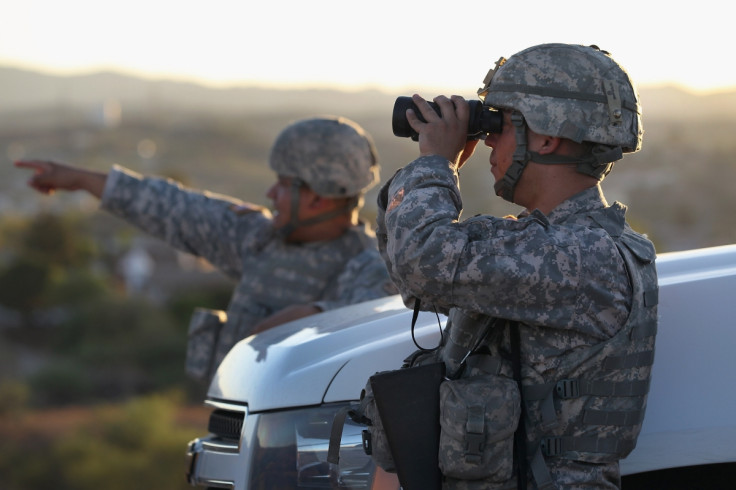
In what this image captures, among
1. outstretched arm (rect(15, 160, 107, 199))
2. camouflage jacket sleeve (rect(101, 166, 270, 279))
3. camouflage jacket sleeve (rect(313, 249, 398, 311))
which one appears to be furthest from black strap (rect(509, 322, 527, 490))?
outstretched arm (rect(15, 160, 107, 199))

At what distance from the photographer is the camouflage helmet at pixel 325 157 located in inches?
201

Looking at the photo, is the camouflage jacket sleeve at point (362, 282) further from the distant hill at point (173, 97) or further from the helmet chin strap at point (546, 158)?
the distant hill at point (173, 97)

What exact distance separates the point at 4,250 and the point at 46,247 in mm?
4442

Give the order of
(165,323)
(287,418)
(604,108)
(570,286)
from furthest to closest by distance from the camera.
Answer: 1. (165,323)
2. (287,418)
3. (604,108)
4. (570,286)

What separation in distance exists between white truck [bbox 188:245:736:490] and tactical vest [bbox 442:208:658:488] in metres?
0.21

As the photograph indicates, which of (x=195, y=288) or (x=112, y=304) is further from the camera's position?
(x=195, y=288)

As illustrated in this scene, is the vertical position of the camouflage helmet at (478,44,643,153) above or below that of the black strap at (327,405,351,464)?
above

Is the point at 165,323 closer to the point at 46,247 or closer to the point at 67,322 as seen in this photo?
the point at 67,322

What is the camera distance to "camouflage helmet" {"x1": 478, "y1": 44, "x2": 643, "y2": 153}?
9.56ft

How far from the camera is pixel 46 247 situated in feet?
186

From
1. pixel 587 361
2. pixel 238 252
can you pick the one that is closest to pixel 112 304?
pixel 238 252

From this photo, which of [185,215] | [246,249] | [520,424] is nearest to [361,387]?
[520,424]

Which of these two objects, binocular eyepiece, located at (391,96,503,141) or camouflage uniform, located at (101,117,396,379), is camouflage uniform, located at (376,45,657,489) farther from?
camouflage uniform, located at (101,117,396,379)

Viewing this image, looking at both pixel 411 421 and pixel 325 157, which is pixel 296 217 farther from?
pixel 411 421
